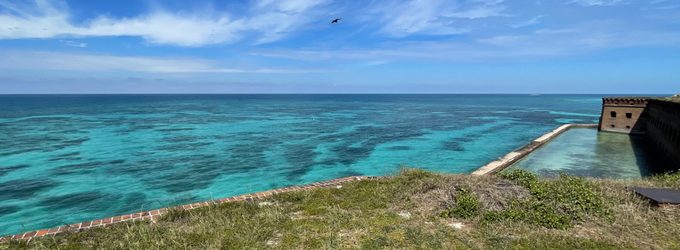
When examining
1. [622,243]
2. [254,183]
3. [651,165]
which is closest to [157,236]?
[622,243]

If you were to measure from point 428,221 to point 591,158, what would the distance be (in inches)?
906

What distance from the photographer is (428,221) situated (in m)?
7.94

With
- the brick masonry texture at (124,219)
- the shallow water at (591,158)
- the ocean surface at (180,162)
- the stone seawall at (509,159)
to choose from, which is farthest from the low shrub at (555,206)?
the shallow water at (591,158)

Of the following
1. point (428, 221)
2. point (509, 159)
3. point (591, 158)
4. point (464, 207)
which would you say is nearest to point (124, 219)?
point (428, 221)

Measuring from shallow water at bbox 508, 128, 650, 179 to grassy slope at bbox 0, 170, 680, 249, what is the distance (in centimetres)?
1263

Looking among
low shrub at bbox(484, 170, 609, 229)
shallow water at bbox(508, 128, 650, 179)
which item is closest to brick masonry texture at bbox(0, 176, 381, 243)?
low shrub at bbox(484, 170, 609, 229)

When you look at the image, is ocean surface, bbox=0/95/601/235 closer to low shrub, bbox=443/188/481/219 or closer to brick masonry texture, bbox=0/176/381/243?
low shrub, bbox=443/188/481/219

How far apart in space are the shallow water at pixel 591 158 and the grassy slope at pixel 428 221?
41.4 ft

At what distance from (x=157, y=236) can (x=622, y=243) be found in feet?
27.9

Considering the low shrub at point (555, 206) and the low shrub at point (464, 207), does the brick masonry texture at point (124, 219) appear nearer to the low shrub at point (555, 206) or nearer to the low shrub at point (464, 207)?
the low shrub at point (464, 207)

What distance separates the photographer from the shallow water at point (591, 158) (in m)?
21.2

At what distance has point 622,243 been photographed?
6676 millimetres

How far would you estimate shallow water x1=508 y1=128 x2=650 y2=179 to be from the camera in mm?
21156

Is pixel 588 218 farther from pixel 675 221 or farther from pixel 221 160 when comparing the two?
pixel 221 160
